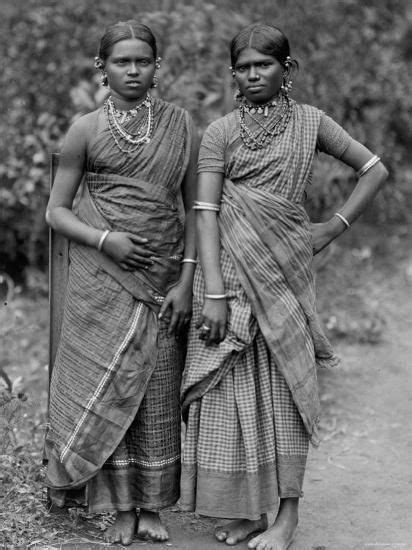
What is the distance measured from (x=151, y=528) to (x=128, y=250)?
1.13 metres

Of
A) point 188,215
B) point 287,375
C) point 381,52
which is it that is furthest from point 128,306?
point 381,52

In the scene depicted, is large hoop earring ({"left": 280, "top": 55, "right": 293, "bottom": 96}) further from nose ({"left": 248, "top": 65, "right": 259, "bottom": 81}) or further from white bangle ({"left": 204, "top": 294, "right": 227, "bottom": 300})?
white bangle ({"left": 204, "top": 294, "right": 227, "bottom": 300})

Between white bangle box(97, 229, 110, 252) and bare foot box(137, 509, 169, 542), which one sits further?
bare foot box(137, 509, 169, 542)

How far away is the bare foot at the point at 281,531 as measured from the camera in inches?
137

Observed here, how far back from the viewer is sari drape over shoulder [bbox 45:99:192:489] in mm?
3344

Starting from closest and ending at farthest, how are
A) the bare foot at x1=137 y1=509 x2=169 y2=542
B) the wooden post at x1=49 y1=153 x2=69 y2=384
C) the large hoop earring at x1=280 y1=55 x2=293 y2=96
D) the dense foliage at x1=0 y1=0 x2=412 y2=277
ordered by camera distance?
the large hoop earring at x1=280 y1=55 x2=293 y2=96 < the bare foot at x1=137 y1=509 x2=169 y2=542 < the wooden post at x1=49 y1=153 x2=69 y2=384 < the dense foliage at x1=0 y1=0 x2=412 y2=277

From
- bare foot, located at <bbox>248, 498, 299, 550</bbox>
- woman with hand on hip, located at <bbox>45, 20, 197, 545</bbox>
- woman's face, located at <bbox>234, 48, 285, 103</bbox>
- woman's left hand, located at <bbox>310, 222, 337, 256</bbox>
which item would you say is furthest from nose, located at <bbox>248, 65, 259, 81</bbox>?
bare foot, located at <bbox>248, 498, 299, 550</bbox>

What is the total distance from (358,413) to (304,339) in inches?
80.6

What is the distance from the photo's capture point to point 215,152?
10.8 ft

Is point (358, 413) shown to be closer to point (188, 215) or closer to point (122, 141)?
point (188, 215)

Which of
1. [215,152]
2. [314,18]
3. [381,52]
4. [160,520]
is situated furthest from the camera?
[381,52]

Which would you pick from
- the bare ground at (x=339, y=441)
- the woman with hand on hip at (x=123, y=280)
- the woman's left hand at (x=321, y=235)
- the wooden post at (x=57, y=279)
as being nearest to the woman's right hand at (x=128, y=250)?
the woman with hand on hip at (x=123, y=280)

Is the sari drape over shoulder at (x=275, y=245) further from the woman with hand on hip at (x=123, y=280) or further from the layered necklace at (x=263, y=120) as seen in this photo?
the woman with hand on hip at (x=123, y=280)

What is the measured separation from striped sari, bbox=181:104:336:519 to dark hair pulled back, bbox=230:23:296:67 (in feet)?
0.74
